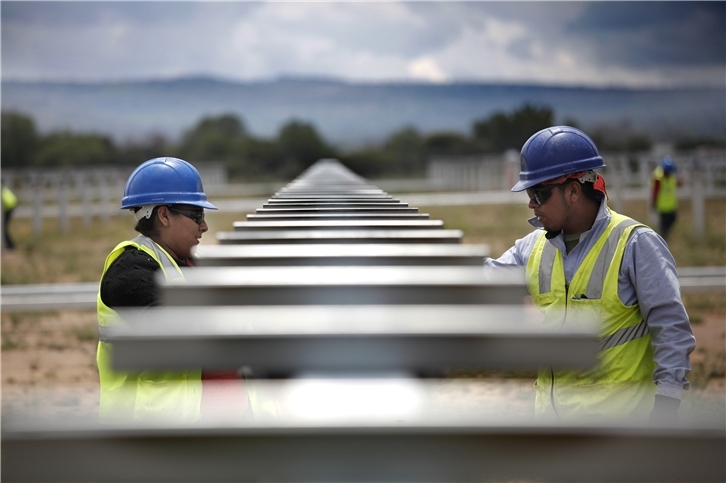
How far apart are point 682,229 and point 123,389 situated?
22813 mm

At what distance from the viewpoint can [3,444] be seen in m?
1.23

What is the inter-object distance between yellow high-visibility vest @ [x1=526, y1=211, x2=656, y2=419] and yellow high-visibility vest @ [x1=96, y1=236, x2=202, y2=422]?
1.28 m

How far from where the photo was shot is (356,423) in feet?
4.17

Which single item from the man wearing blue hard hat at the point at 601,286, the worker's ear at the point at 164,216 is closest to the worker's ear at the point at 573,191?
the man wearing blue hard hat at the point at 601,286

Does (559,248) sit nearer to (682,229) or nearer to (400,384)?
(400,384)

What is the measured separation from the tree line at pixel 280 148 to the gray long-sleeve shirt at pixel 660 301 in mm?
89953

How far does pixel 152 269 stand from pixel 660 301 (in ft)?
5.88

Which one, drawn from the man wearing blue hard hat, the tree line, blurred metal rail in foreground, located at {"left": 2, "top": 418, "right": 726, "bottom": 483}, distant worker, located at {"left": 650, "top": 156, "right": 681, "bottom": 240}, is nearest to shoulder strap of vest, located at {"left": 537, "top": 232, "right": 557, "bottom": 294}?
the man wearing blue hard hat

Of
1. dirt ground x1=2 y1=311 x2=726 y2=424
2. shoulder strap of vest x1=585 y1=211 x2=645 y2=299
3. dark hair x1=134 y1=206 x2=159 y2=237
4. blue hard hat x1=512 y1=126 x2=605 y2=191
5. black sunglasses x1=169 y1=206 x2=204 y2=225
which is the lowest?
dirt ground x1=2 y1=311 x2=726 y2=424

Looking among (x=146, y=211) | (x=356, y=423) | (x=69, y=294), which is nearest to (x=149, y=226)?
(x=146, y=211)

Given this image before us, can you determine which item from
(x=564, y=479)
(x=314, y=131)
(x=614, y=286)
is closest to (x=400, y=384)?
(x=564, y=479)

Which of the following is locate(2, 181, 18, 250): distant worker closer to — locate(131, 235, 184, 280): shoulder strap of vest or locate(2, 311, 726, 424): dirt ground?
locate(2, 311, 726, 424): dirt ground

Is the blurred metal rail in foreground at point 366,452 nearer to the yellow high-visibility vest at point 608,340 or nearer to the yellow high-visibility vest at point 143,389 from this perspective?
the yellow high-visibility vest at point 143,389

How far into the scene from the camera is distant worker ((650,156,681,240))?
58.0 feet
